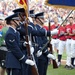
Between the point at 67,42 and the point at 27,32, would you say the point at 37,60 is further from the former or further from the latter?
the point at 67,42

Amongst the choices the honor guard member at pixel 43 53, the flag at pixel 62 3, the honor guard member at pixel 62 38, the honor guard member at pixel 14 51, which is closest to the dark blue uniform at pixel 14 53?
the honor guard member at pixel 14 51

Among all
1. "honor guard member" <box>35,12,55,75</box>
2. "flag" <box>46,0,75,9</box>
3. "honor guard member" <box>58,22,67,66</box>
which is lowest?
"honor guard member" <box>58,22,67,66</box>

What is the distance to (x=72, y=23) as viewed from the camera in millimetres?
13016

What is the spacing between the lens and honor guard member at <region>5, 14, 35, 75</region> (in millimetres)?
7090

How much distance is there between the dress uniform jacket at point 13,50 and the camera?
23.2 ft

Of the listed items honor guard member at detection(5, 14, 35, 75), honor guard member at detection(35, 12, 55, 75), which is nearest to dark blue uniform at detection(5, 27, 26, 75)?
honor guard member at detection(5, 14, 35, 75)

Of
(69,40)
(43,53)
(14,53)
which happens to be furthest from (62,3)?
(69,40)

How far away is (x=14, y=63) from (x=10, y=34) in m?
0.61

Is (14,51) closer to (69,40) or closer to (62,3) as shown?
(62,3)

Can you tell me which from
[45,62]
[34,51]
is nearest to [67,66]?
[45,62]

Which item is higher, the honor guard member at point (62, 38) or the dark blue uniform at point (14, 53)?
the dark blue uniform at point (14, 53)

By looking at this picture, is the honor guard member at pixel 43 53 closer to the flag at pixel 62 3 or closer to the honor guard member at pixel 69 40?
the flag at pixel 62 3

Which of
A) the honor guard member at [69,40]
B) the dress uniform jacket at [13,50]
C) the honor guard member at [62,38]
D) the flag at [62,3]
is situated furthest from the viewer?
the honor guard member at [62,38]

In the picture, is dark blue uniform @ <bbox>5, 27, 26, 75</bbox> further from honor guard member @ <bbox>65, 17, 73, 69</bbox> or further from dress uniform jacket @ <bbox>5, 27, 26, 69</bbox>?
honor guard member @ <bbox>65, 17, 73, 69</bbox>
